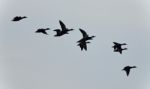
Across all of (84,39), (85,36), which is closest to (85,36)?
(85,36)

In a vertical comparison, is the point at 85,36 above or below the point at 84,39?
above

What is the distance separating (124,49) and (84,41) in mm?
5187

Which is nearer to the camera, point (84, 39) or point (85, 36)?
point (85, 36)

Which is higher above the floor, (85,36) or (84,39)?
(85,36)

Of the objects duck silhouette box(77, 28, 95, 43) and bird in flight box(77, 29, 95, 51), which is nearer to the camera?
duck silhouette box(77, 28, 95, 43)

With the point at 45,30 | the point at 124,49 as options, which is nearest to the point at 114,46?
the point at 124,49

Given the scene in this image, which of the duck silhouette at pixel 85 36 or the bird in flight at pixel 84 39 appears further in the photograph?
the bird in flight at pixel 84 39

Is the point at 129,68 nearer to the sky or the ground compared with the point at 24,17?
nearer to the ground

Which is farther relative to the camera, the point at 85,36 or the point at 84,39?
the point at 84,39

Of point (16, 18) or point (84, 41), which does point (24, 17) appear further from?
point (84, 41)

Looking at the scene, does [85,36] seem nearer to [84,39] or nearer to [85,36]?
[85,36]

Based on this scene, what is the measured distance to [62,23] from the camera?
107562 mm

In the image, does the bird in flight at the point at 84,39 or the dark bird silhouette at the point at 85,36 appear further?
the bird in flight at the point at 84,39

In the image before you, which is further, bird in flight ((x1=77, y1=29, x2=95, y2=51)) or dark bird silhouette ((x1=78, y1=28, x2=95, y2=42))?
bird in flight ((x1=77, y1=29, x2=95, y2=51))
